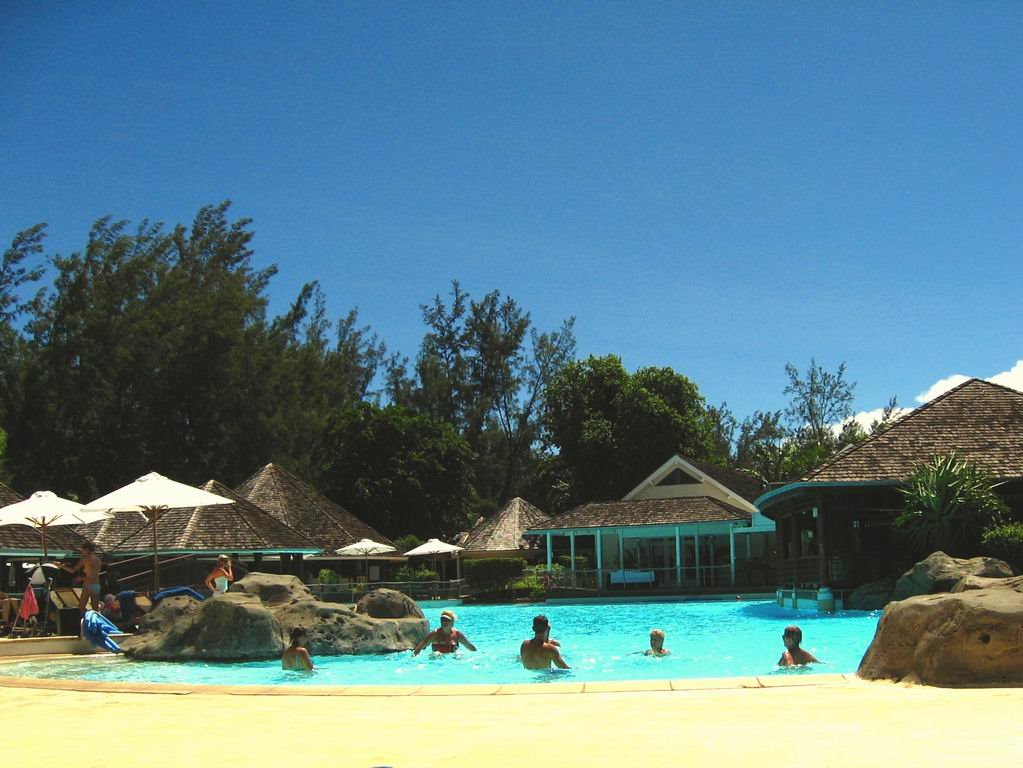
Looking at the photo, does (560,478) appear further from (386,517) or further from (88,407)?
(88,407)

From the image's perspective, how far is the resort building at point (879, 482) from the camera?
77.0 ft

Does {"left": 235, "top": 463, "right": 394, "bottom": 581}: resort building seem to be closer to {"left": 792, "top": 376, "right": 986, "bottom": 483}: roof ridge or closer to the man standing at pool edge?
{"left": 792, "top": 376, "right": 986, "bottom": 483}: roof ridge

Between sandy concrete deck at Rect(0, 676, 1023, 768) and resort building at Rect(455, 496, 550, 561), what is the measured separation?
1294 inches

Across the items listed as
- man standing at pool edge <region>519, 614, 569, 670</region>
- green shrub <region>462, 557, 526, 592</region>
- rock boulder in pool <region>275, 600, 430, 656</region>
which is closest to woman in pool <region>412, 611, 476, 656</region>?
rock boulder in pool <region>275, 600, 430, 656</region>

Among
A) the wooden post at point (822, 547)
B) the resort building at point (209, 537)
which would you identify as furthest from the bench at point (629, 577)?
the wooden post at point (822, 547)

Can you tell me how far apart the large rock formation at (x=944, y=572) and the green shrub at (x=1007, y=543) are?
2350 millimetres

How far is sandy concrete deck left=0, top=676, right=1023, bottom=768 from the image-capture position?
5.14 m

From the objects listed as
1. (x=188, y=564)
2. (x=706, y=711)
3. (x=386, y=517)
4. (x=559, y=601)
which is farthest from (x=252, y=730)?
(x=386, y=517)

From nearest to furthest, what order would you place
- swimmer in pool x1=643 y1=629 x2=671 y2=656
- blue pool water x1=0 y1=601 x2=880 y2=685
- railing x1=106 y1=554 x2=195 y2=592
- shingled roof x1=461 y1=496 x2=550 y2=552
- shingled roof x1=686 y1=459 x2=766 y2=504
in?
blue pool water x1=0 y1=601 x2=880 y2=685
swimmer in pool x1=643 y1=629 x2=671 y2=656
railing x1=106 y1=554 x2=195 y2=592
shingled roof x1=461 y1=496 x2=550 y2=552
shingled roof x1=686 y1=459 x2=766 y2=504

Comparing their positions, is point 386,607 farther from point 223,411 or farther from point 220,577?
point 223,411

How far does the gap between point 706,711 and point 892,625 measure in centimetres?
274

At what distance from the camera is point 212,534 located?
29.7 metres

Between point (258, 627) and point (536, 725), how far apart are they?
9049 mm

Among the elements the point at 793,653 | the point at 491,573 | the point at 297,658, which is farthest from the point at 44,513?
the point at 491,573
